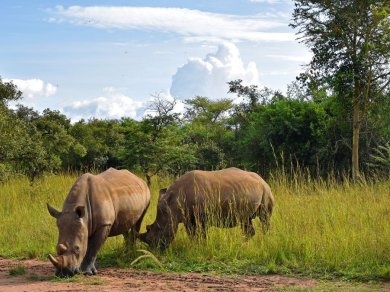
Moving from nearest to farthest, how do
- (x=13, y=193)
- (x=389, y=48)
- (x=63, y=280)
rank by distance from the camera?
(x=63, y=280)
(x=13, y=193)
(x=389, y=48)

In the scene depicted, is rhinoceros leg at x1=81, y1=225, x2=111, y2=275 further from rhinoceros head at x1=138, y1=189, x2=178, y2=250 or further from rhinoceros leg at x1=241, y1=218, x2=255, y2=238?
rhinoceros leg at x1=241, y1=218, x2=255, y2=238

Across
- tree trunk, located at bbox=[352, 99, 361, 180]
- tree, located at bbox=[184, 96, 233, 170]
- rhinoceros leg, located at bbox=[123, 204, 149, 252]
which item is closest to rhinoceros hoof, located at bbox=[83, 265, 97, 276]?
rhinoceros leg, located at bbox=[123, 204, 149, 252]

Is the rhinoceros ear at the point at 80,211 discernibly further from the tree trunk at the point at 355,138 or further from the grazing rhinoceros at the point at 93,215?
the tree trunk at the point at 355,138

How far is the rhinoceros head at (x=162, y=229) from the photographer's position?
9164mm

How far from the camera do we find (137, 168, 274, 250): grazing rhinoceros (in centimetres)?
921

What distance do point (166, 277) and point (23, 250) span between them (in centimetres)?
323

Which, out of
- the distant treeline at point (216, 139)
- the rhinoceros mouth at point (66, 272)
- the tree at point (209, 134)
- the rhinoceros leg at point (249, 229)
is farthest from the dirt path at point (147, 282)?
the tree at point (209, 134)

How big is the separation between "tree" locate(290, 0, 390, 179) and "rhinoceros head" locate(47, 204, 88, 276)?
12.1 m

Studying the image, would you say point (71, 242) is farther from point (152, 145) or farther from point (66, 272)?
point (152, 145)

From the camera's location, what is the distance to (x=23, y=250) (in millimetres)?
10086

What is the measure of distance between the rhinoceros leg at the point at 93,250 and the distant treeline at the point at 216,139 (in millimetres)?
4617

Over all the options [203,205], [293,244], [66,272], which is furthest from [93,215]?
[293,244]

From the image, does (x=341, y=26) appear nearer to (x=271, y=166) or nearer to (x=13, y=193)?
(x=271, y=166)

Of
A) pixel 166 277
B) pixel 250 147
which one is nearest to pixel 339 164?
pixel 250 147
